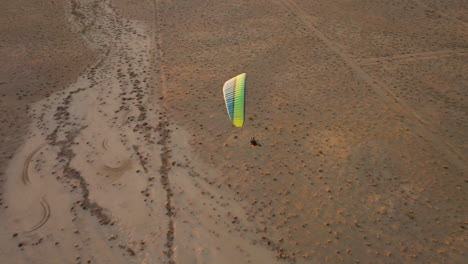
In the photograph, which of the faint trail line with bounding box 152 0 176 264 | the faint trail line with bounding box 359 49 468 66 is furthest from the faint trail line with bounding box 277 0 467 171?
the faint trail line with bounding box 152 0 176 264

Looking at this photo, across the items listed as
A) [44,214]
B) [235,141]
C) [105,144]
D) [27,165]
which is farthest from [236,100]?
[27,165]

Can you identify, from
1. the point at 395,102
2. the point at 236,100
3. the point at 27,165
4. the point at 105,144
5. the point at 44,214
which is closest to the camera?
the point at 44,214

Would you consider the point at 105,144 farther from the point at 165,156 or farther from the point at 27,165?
the point at 27,165

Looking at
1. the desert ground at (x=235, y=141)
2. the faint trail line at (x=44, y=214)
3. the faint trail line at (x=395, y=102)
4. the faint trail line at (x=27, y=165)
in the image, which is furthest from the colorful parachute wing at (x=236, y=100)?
the faint trail line at (x=27, y=165)

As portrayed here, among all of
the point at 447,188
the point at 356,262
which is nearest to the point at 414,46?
the point at 447,188

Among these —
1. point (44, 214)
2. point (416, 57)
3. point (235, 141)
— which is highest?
point (44, 214)

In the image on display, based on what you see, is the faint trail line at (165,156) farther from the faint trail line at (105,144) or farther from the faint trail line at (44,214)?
the faint trail line at (44,214)
